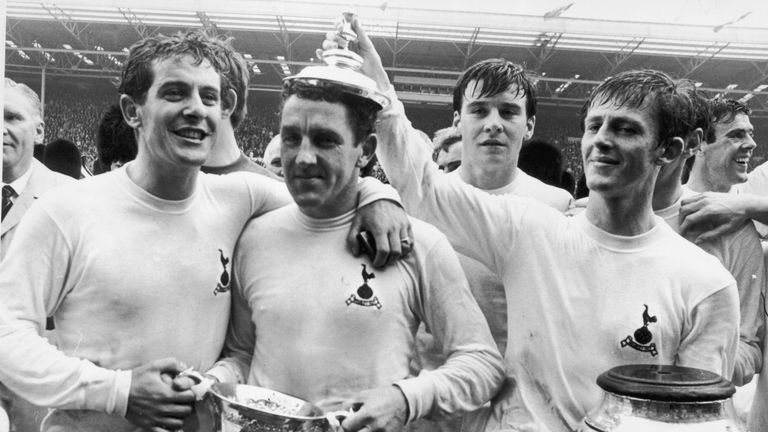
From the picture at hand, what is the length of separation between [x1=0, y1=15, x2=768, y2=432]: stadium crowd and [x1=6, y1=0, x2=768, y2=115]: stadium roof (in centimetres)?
336

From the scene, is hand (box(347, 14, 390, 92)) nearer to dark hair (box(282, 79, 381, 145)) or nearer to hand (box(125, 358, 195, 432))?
dark hair (box(282, 79, 381, 145))

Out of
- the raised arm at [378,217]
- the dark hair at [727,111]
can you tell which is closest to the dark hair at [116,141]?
the raised arm at [378,217]

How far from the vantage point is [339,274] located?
2.11m

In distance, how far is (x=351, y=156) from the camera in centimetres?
216

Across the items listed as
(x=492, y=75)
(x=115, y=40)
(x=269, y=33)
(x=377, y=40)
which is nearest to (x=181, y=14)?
(x=269, y=33)

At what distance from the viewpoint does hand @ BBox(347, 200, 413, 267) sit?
207cm

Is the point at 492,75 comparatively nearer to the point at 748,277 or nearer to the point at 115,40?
the point at 748,277

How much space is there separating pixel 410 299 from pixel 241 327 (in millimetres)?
556

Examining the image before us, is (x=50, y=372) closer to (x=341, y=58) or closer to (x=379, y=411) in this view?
(x=379, y=411)

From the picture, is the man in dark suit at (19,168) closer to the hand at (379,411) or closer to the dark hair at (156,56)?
the dark hair at (156,56)

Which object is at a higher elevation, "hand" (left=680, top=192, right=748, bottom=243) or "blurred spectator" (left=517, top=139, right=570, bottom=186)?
"blurred spectator" (left=517, top=139, right=570, bottom=186)

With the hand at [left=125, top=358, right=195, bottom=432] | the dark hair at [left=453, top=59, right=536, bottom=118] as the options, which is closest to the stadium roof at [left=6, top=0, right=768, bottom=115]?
the dark hair at [left=453, top=59, right=536, bottom=118]

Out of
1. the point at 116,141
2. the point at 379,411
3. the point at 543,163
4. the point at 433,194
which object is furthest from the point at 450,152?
the point at 379,411

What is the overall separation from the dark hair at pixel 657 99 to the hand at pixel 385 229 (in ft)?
2.44
